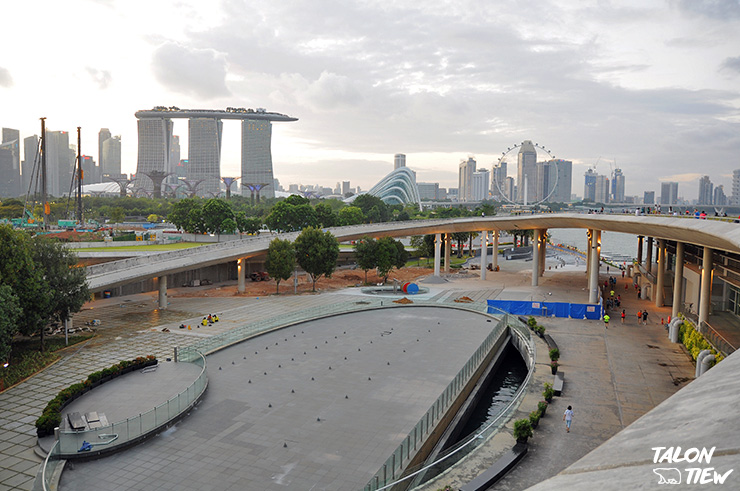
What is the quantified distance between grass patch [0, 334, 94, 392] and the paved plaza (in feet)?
2.06

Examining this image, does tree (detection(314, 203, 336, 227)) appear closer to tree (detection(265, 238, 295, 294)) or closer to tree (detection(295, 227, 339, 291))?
tree (detection(295, 227, 339, 291))

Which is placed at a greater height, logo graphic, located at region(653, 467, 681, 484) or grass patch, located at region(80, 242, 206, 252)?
logo graphic, located at region(653, 467, 681, 484)

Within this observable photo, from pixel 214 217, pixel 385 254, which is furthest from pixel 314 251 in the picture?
pixel 214 217

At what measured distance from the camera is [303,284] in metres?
56.2

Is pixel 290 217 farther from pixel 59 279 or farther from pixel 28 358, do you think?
pixel 28 358

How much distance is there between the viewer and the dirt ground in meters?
49.8

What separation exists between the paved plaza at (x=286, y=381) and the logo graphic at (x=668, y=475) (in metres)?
11.5

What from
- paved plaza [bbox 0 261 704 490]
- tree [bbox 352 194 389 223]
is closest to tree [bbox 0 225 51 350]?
paved plaza [bbox 0 261 704 490]

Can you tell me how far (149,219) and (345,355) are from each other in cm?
10473

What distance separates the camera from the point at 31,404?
21.2 meters

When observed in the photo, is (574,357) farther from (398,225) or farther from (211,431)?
(398,225)

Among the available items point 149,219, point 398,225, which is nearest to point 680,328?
point 398,225

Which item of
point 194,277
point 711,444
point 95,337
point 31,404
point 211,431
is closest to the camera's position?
point 711,444

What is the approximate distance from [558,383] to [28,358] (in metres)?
26.4
